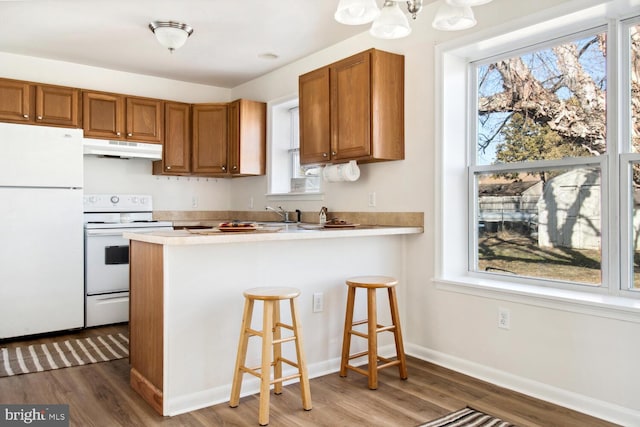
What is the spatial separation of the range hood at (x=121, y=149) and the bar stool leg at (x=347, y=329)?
9.48ft

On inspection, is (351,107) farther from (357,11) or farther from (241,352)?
(241,352)

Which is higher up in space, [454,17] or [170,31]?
[170,31]

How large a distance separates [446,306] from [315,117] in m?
1.77

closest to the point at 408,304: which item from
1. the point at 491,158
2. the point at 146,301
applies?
the point at 491,158

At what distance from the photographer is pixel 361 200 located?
12.9 feet

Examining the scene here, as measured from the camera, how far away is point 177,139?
5148mm

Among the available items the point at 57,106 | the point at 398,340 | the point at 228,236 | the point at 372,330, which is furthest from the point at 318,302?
the point at 57,106

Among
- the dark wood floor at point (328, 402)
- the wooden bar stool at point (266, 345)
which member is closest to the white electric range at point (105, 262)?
the dark wood floor at point (328, 402)

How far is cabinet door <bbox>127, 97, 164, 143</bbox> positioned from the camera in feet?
15.9

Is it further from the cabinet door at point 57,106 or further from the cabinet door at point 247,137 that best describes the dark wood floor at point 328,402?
the cabinet door at point 247,137

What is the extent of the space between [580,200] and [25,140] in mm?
4094

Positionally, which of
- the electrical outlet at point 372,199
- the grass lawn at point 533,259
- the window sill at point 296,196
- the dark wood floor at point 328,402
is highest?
the window sill at point 296,196

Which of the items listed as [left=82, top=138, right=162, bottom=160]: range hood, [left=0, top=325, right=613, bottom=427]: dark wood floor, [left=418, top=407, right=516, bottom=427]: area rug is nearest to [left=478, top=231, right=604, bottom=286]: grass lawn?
[left=0, top=325, right=613, bottom=427]: dark wood floor

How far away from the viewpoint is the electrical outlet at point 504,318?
2895 millimetres
